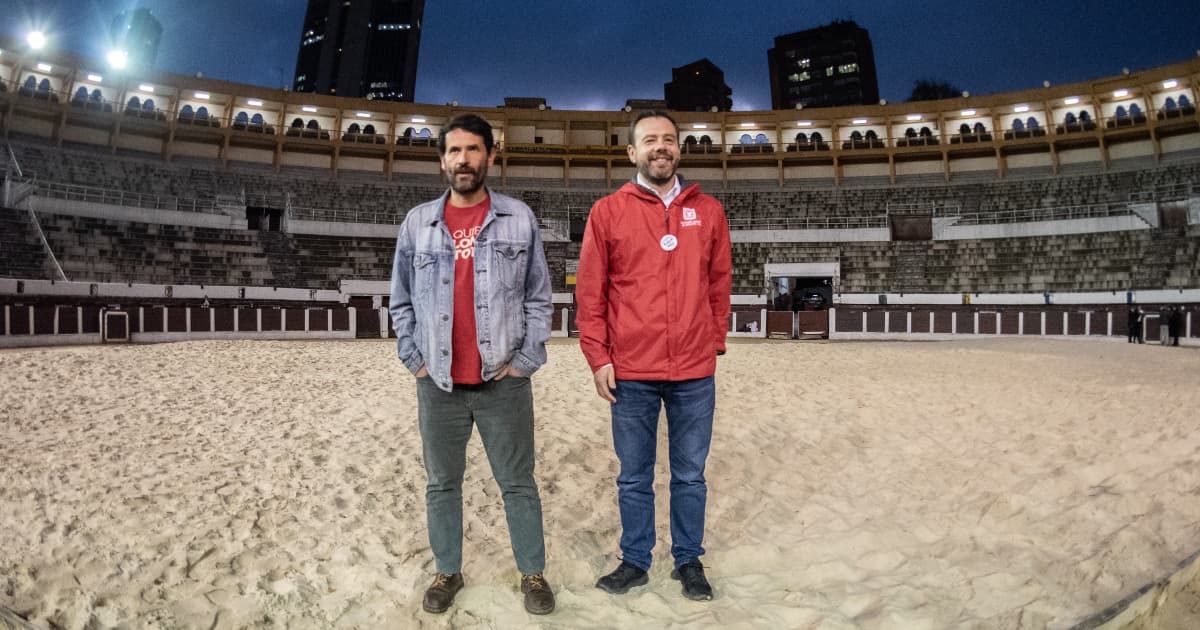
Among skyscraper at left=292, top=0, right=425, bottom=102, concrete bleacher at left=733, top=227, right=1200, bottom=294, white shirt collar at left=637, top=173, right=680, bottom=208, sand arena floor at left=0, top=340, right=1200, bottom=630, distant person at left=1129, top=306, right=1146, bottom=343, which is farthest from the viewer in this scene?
skyscraper at left=292, top=0, right=425, bottom=102

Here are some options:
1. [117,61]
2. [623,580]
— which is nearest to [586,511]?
[623,580]

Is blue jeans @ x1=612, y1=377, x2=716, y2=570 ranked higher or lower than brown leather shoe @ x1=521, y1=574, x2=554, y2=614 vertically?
higher

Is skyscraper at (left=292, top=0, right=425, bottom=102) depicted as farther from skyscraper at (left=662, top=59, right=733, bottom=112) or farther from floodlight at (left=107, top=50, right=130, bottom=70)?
floodlight at (left=107, top=50, right=130, bottom=70)

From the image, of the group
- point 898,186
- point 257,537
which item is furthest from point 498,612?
point 898,186

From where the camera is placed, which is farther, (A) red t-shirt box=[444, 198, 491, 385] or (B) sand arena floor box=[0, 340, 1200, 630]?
(B) sand arena floor box=[0, 340, 1200, 630]

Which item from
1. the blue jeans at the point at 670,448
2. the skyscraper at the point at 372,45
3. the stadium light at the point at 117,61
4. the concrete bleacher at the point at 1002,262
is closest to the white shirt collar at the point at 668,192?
the blue jeans at the point at 670,448

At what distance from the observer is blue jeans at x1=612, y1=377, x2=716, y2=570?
3.22m

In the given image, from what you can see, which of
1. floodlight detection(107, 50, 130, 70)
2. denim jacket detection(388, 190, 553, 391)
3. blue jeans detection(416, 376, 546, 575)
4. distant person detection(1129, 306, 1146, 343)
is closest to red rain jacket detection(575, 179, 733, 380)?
denim jacket detection(388, 190, 553, 391)

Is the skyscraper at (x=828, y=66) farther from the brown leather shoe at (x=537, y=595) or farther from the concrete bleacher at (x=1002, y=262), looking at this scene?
the brown leather shoe at (x=537, y=595)

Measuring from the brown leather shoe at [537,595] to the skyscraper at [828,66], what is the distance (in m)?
124

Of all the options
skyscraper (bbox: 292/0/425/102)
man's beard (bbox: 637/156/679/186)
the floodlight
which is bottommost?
man's beard (bbox: 637/156/679/186)

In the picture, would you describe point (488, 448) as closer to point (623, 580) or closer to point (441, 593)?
point (441, 593)

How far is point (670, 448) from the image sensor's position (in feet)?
10.7

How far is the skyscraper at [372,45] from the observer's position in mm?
133750
